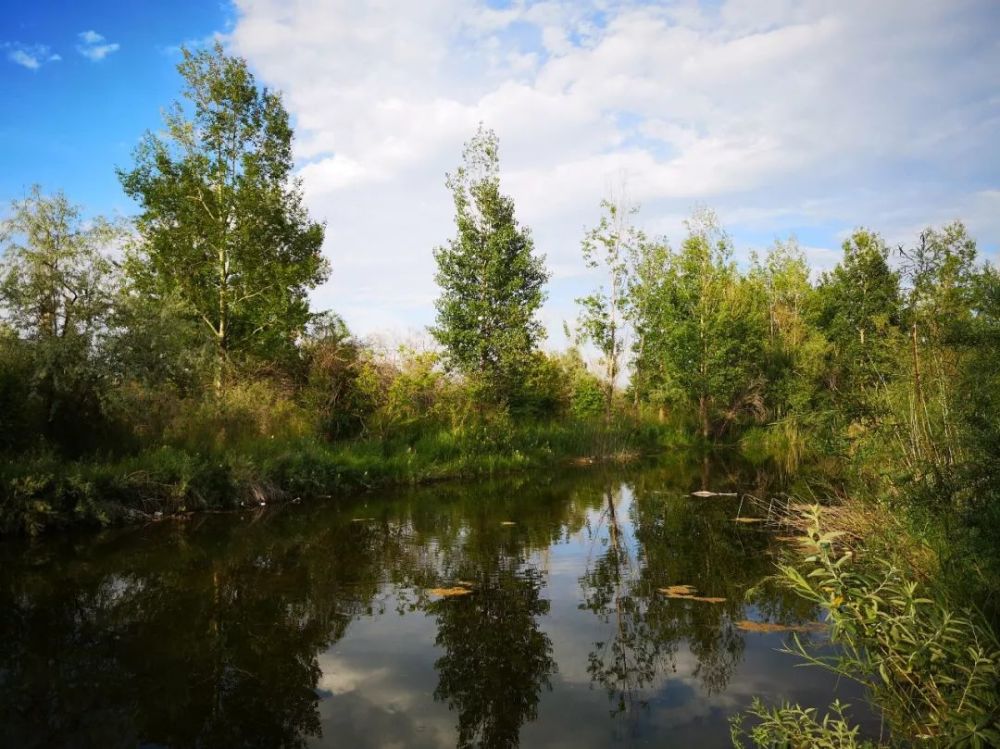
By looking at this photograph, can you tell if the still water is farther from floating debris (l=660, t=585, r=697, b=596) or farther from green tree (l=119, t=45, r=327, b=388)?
green tree (l=119, t=45, r=327, b=388)

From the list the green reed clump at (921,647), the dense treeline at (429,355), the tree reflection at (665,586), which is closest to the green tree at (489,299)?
the dense treeline at (429,355)

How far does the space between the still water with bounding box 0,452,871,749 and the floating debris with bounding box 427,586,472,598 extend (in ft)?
0.14

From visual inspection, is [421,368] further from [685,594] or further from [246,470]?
[685,594]

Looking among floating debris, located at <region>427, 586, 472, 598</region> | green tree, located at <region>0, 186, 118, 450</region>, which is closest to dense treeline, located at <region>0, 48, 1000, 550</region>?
green tree, located at <region>0, 186, 118, 450</region>

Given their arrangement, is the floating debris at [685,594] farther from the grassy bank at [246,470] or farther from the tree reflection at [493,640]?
the grassy bank at [246,470]

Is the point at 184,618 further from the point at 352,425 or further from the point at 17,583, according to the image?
the point at 352,425

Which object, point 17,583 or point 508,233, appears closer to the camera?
point 17,583

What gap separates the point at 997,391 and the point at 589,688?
4.09 metres

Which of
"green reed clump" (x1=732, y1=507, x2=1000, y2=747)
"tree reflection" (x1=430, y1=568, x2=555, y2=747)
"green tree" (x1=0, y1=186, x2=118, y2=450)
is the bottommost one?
"tree reflection" (x1=430, y1=568, x2=555, y2=747)

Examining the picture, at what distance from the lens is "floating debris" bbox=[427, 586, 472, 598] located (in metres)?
7.88

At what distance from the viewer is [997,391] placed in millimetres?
5184

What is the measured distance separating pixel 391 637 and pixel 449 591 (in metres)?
1.53

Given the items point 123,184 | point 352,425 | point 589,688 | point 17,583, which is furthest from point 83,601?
point 123,184

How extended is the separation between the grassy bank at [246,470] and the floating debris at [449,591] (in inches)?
264
